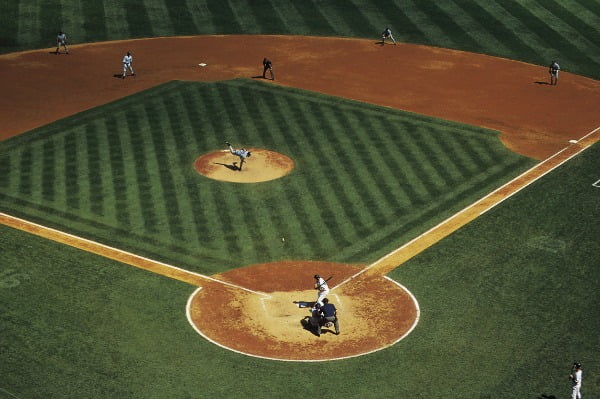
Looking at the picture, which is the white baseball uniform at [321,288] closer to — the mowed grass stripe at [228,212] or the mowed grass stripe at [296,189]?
the mowed grass stripe at [296,189]

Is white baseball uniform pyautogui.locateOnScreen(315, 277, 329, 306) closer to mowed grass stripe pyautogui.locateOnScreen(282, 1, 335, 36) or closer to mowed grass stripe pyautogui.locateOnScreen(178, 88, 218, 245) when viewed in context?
mowed grass stripe pyautogui.locateOnScreen(178, 88, 218, 245)

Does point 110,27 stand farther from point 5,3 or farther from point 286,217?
point 286,217

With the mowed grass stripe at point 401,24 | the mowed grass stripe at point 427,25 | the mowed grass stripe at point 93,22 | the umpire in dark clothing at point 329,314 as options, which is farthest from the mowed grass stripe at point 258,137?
the mowed grass stripe at point 427,25

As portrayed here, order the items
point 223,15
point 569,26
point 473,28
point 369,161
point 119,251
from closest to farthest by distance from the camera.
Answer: point 119,251 → point 369,161 → point 569,26 → point 473,28 → point 223,15

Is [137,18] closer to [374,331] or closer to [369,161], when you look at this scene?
[369,161]

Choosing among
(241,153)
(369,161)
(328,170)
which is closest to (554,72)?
(369,161)

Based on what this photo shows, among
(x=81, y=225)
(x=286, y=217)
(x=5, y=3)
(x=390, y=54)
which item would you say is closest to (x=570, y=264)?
(x=286, y=217)
